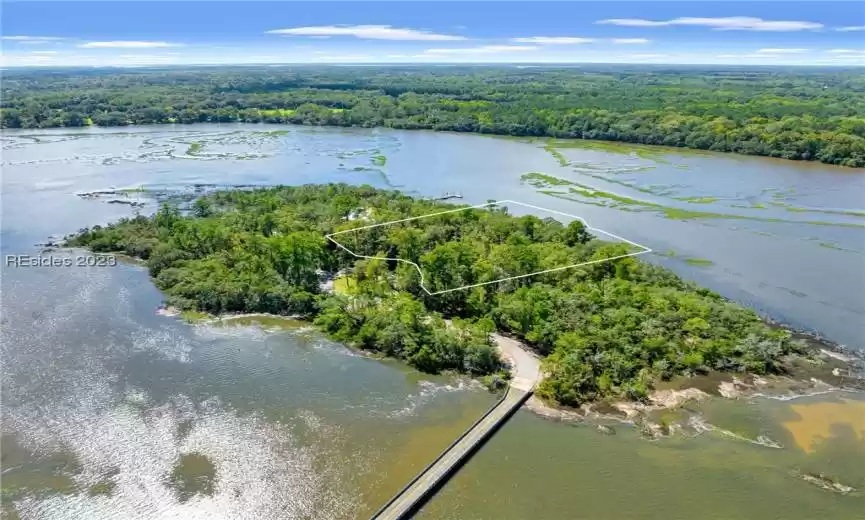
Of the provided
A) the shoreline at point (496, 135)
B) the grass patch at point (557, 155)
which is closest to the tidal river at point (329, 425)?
the grass patch at point (557, 155)

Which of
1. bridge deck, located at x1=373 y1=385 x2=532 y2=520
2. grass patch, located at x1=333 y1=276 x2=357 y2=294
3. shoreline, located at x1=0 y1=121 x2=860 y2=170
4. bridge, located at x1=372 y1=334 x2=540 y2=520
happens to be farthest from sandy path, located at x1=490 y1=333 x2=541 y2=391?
shoreline, located at x1=0 y1=121 x2=860 y2=170

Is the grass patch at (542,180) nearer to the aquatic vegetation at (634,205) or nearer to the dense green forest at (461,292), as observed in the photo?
the aquatic vegetation at (634,205)

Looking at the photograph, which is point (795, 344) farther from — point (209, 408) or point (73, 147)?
point (73, 147)

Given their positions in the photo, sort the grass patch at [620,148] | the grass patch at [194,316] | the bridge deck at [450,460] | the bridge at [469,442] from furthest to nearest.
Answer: the grass patch at [620,148], the grass patch at [194,316], the bridge at [469,442], the bridge deck at [450,460]

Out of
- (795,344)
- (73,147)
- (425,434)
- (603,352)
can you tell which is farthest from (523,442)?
(73,147)

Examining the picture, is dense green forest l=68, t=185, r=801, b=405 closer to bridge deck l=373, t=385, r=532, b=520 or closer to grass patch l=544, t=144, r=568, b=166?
bridge deck l=373, t=385, r=532, b=520

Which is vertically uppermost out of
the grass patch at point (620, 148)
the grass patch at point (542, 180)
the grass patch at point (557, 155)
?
the grass patch at point (620, 148)

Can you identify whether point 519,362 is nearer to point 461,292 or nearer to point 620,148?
point 461,292
